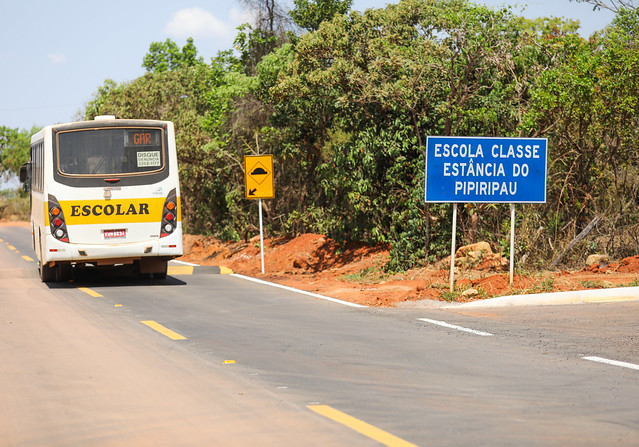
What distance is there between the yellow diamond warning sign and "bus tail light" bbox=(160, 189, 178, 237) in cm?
340

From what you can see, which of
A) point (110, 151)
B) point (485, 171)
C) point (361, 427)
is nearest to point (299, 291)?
point (485, 171)

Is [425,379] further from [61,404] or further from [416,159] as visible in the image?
[416,159]

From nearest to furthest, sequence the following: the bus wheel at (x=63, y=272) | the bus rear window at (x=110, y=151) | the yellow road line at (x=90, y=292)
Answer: the yellow road line at (x=90, y=292) < the bus rear window at (x=110, y=151) < the bus wheel at (x=63, y=272)

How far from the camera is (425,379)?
26.4 ft

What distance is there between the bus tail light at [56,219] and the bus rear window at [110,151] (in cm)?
63

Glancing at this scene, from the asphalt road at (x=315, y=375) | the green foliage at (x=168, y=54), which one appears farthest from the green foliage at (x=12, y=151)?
the asphalt road at (x=315, y=375)

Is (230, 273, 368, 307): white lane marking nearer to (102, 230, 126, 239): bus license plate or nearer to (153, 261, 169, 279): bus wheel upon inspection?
(153, 261, 169, 279): bus wheel

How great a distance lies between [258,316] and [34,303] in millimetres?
4230

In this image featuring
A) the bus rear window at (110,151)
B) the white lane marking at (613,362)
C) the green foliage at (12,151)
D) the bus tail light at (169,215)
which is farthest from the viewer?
the green foliage at (12,151)

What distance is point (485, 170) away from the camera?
51.7 feet

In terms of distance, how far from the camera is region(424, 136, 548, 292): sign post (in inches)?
609

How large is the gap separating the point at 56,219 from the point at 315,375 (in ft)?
32.9

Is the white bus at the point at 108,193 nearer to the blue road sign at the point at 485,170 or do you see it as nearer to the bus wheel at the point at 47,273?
the bus wheel at the point at 47,273

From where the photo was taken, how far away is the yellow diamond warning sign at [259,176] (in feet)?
68.1
